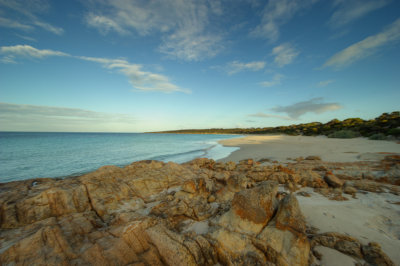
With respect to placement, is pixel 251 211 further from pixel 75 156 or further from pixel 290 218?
pixel 75 156

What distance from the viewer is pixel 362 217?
4.33 m

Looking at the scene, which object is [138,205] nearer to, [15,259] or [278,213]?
[15,259]

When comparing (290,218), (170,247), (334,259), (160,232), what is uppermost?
(290,218)

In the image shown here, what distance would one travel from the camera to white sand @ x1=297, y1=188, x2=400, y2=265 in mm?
3498

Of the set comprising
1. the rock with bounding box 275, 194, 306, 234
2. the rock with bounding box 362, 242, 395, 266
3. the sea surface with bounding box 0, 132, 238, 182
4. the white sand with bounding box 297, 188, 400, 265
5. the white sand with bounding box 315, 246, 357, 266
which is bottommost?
the sea surface with bounding box 0, 132, 238, 182

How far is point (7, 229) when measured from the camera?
3.82 metres

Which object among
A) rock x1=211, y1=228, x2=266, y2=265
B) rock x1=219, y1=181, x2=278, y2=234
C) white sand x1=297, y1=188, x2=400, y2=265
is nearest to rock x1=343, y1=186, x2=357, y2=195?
white sand x1=297, y1=188, x2=400, y2=265

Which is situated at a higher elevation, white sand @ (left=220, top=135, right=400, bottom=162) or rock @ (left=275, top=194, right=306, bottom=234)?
rock @ (left=275, top=194, right=306, bottom=234)

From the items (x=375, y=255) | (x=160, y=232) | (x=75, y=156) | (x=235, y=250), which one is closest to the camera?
(x=375, y=255)

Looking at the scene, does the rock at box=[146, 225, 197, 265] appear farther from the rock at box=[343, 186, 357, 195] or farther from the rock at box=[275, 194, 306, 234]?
the rock at box=[343, 186, 357, 195]

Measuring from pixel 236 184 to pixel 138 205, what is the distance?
143 inches

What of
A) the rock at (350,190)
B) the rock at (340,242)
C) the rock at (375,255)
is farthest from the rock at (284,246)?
the rock at (350,190)

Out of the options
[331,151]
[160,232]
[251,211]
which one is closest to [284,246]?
[251,211]

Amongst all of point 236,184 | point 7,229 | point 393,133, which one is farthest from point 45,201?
point 393,133
